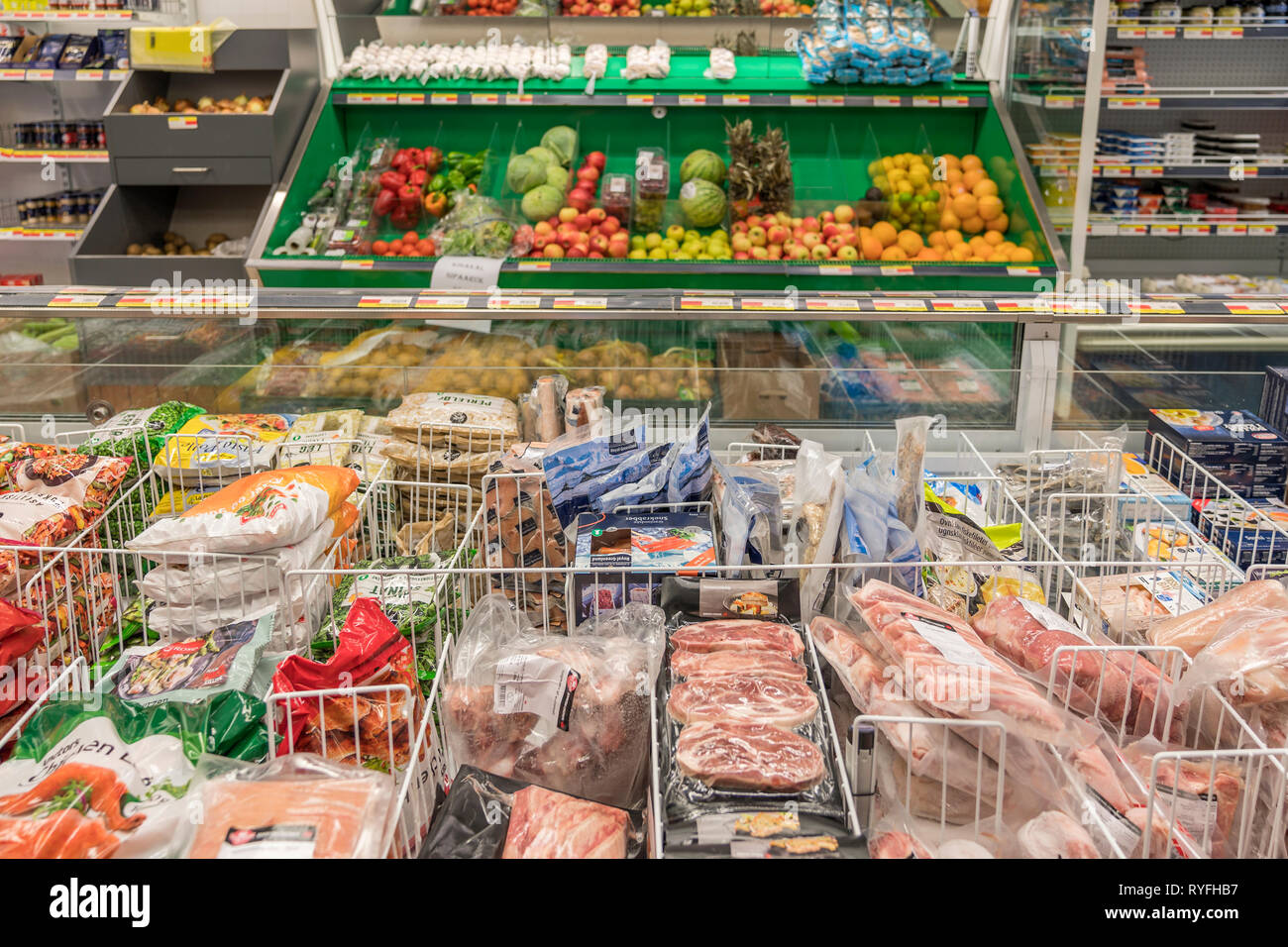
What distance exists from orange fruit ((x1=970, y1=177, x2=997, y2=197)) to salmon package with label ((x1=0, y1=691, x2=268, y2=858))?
167 inches

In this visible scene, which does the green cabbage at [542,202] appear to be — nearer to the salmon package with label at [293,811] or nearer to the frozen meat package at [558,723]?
the frozen meat package at [558,723]

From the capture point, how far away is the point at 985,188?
4.74 metres

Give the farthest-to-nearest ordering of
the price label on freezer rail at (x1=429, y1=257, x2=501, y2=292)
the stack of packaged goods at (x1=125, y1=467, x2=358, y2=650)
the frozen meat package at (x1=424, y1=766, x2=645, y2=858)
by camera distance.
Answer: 1. the price label on freezer rail at (x1=429, y1=257, x2=501, y2=292)
2. the stack of packaged goods at (x1=125, y1=467, x2=358, y2=650)
3. the frozen meat package at (x1=424, y1=766, x2=645, y2=858)

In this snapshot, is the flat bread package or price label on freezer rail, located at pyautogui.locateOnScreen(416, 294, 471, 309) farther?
price label on freezer rail, located at pyautogui.locateOnScreen(416, 294, 471, 309)

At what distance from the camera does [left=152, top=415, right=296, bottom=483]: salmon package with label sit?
2191 mm

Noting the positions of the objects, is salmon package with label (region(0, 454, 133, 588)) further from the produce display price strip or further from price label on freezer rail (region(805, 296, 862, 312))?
price label on freezer rail (region(805, 296, 862, 312))

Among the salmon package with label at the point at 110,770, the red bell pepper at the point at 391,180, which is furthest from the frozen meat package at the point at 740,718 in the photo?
the red bell pepper at the point at 391,180

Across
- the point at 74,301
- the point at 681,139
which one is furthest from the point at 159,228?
the point at 74,301

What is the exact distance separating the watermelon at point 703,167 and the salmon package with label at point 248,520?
3.45 metres

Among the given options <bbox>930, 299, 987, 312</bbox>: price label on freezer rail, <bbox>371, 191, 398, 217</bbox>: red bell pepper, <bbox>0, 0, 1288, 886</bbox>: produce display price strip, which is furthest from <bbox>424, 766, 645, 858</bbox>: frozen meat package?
<bbox>371, 191, 398, 217</bbox>: red bell pepper

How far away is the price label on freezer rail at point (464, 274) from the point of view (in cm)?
343

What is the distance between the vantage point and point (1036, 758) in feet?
4.21
